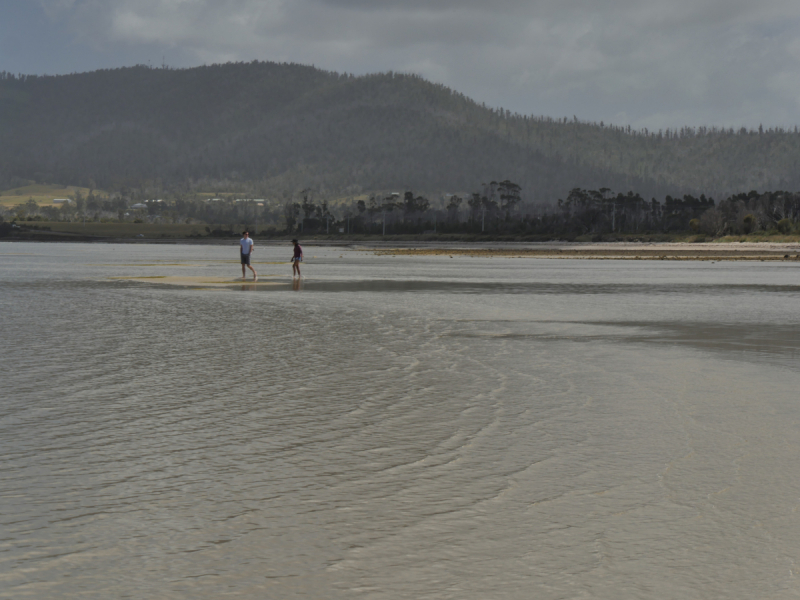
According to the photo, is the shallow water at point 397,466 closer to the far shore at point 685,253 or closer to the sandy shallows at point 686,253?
the far shore at point 685,253

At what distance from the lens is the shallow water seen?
547cm

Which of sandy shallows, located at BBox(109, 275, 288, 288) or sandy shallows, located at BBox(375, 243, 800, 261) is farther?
sandy shallows, located at BBox(375, 243, 800, 261)

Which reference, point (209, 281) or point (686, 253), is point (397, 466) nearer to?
point (209, 281)

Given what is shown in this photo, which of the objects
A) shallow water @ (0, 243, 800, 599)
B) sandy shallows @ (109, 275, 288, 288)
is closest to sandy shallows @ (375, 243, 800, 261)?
sandy shallows @ (109, 275, 288, 288)

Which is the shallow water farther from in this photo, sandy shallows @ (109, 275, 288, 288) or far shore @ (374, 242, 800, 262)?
far shore @ (374, 242, 800, 262)

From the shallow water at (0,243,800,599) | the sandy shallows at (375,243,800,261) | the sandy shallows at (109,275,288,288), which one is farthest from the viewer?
the sandy shallows at (375,243,800,261)

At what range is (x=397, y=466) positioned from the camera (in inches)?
317

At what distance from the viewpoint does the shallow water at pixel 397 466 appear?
547 centimetres

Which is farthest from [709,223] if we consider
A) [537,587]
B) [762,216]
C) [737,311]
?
[537,587]

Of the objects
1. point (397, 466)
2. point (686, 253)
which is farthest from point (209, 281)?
point (686, 253)

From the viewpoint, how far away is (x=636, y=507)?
22.3 feet

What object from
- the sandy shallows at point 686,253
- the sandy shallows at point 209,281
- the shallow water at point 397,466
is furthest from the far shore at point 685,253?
the shallow water at point 397,466

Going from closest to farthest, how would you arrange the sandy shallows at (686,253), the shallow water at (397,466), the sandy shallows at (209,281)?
the shallow water at (397,466) → the sandy shallows at (209,281) → the sandy shallows at (686,253)

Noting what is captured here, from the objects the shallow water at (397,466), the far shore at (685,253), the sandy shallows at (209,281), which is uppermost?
the shallow water at (397,466)
